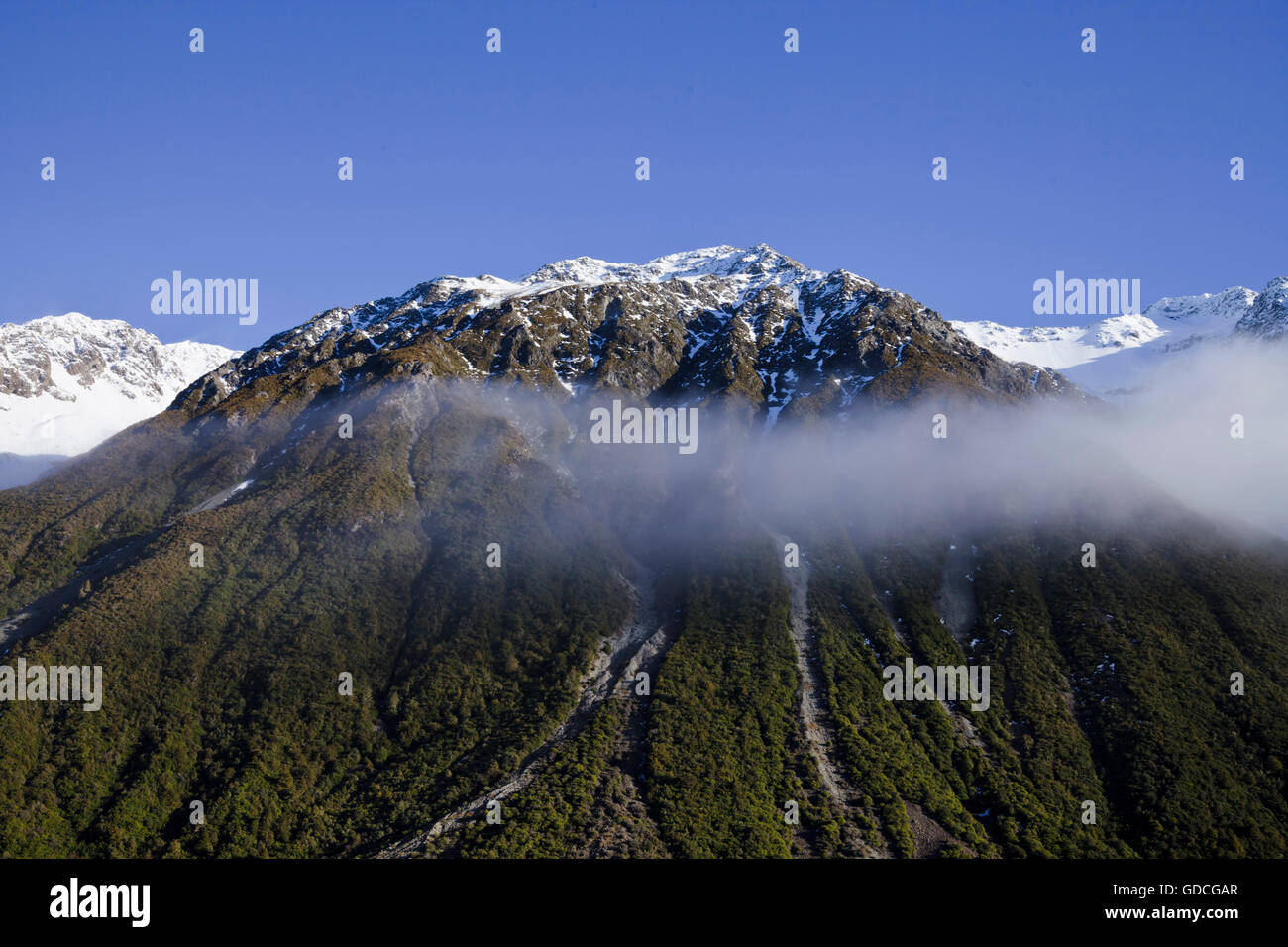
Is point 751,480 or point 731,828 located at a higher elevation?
point 751,480
